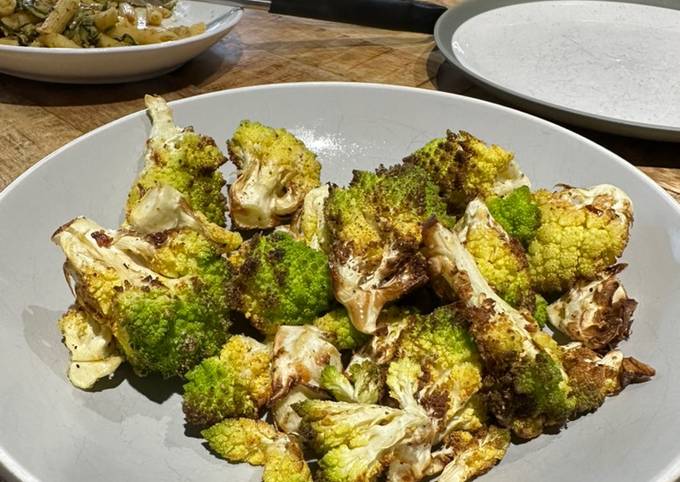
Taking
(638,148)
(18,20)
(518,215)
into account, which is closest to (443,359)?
(518,215)

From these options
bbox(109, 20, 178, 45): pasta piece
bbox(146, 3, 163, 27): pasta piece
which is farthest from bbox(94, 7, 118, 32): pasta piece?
bbox(146, 3, 163, 27): pasta piece

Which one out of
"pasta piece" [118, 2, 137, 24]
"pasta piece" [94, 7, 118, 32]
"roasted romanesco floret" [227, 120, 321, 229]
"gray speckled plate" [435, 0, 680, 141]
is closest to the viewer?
"roasted romanesco floret" [227, 120, 321, 229]

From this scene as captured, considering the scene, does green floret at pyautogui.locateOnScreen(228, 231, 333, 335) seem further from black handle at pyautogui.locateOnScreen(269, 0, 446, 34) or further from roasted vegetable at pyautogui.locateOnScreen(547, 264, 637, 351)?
black handle at pyautogui.locateOnScreen(269, 0, 446, 34)

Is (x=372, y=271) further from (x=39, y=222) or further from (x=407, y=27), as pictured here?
(x=407, y=27)

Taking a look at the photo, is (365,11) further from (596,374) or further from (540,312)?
(596,374)

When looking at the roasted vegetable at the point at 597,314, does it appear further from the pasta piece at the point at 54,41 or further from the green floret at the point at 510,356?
the pasta piece at the point at 54,41

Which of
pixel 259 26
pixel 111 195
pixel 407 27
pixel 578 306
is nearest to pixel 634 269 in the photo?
pixel 578 306
